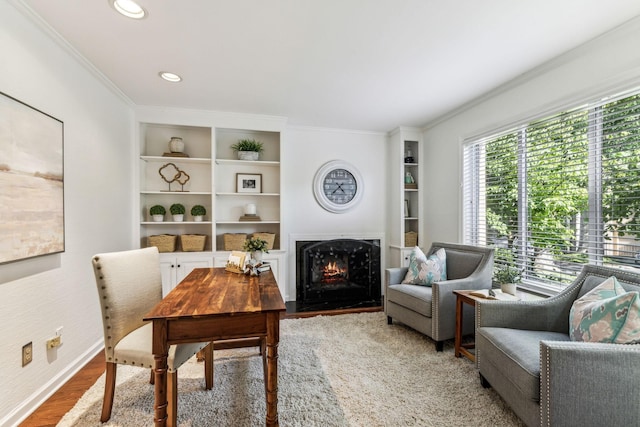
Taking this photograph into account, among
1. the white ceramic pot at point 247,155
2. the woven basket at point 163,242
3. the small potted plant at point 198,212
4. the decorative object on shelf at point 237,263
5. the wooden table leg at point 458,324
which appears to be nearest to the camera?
the decorative object on shelf at point 237,263

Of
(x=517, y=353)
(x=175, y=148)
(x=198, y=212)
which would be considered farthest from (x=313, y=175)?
(x=517, y=353)

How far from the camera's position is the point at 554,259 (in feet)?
7.77

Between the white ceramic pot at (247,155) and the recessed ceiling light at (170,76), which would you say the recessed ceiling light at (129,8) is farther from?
the white ceramic pot at (247,155)

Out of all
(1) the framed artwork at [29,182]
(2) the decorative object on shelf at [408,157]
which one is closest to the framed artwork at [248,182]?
(1) the framed artwork at [29,182]

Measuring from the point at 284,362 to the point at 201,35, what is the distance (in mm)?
2461

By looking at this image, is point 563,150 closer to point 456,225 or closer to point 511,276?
point 511,276

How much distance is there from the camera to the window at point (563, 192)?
1.93 metres

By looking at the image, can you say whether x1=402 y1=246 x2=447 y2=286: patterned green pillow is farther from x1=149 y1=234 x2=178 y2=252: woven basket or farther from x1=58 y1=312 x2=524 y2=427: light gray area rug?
x1=149 y1=234 x2=178 y2=252: woven basket

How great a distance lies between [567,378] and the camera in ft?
4.18

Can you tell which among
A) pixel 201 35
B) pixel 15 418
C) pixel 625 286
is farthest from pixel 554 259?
pixel 15 418

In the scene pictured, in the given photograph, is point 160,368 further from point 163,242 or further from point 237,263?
point 163,242

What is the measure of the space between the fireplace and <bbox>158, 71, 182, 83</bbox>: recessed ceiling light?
2294 mm

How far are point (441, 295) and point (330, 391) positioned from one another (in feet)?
3.99

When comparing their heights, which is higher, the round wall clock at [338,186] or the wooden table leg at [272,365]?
the round wall clock at [338,186]
